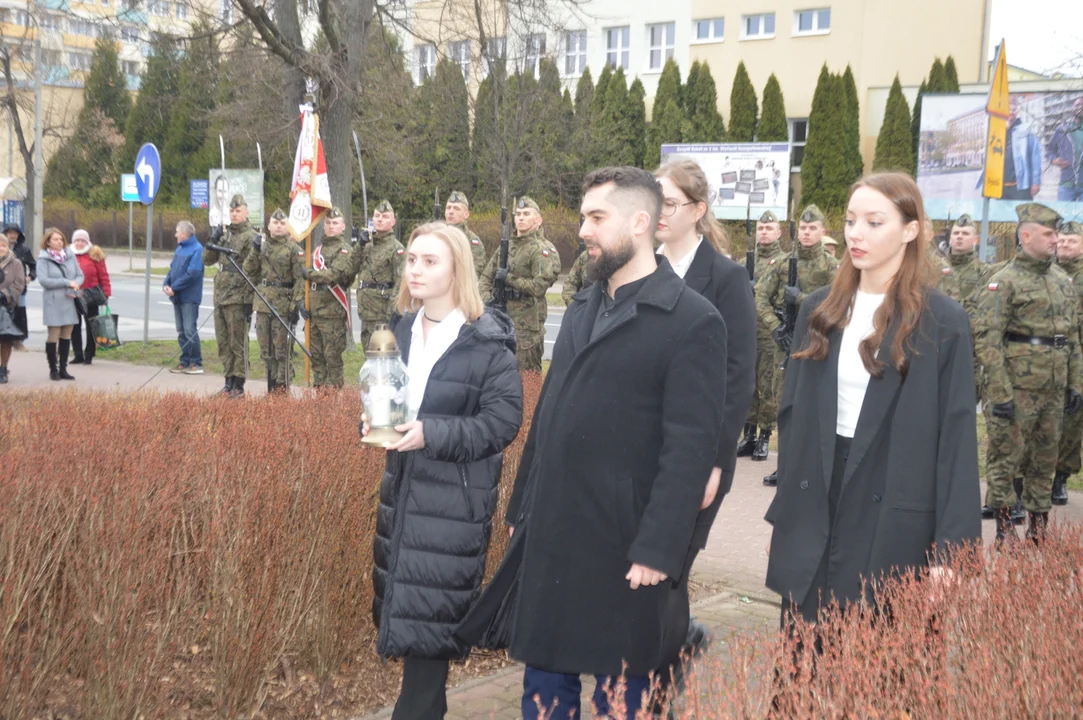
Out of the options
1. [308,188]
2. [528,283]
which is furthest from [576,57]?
[528,283]

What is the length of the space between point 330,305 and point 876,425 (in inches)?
406

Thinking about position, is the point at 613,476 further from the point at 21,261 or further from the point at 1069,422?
the point at 21,261

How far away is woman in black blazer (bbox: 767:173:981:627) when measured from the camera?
11.2 feet

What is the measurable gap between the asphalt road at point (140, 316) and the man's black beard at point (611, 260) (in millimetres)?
11599

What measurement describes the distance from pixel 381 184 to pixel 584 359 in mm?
38010

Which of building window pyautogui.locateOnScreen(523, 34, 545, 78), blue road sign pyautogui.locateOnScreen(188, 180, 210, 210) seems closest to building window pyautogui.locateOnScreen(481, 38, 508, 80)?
building window pyautogui.locateOnScreen(523, 34, 545, 78)

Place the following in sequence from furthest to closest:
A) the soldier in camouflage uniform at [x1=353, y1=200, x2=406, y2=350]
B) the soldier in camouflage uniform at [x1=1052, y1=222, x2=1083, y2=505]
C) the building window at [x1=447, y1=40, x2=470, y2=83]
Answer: the building window at [x1=447, y1=40, x2=470, y2=83] < the soldier in camouflage uniform at [x1=353, y1=200, x2=406, y2=350] < the soldier in camouflage uniform at [x1=1052, y1=222, x2=1083, y2=505]

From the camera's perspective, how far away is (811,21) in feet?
139

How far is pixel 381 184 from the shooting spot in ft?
133

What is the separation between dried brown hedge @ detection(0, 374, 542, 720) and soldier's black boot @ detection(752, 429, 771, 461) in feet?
19.7

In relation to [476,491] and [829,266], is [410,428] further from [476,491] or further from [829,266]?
[829,266]

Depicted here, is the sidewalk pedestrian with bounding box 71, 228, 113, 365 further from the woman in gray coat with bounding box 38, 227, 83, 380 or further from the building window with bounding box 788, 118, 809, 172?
the building window with bounding box 788, 118, 809, 172

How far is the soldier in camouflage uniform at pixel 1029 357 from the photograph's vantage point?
24.6 feet

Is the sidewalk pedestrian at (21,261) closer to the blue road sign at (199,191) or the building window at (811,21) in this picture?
the blue road sign at (199,191)
